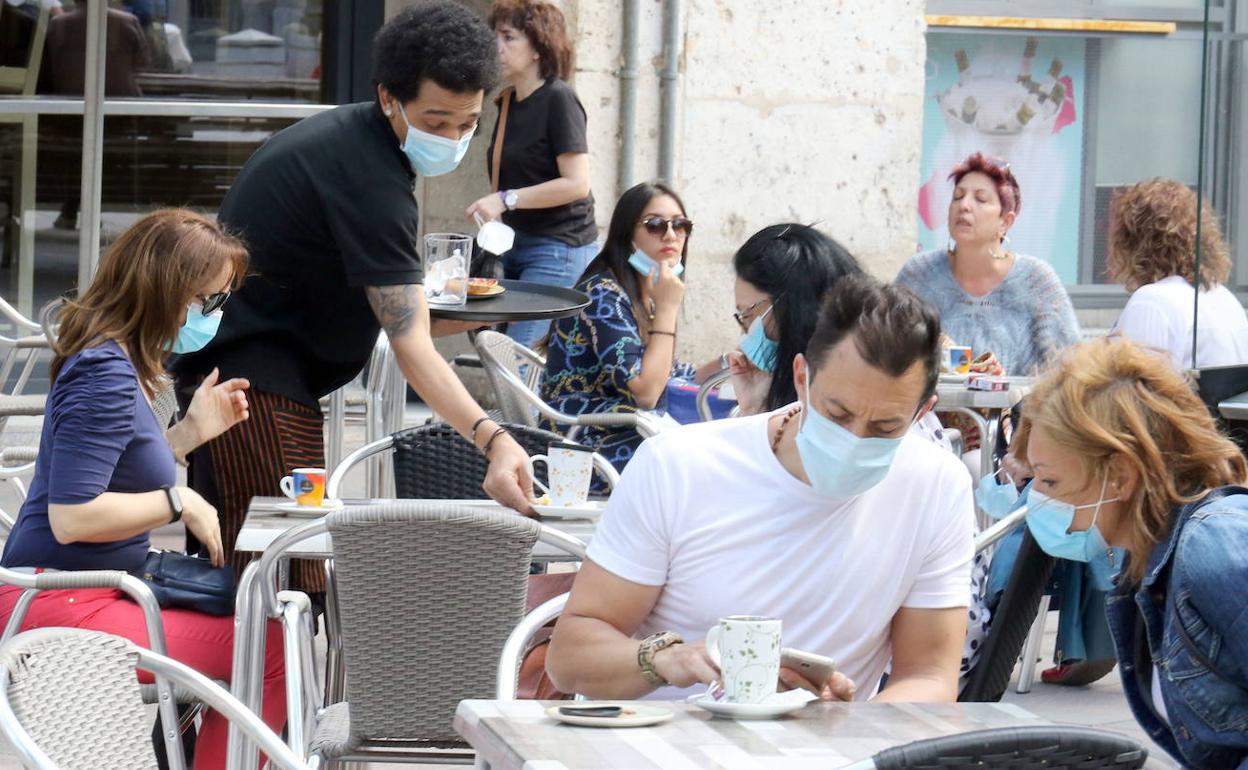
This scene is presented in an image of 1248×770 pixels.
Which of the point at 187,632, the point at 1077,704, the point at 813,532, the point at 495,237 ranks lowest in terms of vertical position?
the point at 1077,704

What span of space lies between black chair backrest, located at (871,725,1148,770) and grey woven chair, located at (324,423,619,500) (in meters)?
2.53

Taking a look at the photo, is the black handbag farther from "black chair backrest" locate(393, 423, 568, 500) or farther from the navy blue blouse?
"black chair backrest" locate(393, 423, 568, 500)

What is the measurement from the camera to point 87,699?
8.20 ft

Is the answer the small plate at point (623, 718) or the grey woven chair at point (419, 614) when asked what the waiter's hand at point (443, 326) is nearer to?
the grey woven chair at point (419, 614)

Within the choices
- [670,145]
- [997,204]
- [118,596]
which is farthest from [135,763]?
[670,145]

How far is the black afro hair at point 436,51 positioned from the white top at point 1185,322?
2382mm

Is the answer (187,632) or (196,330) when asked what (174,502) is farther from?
(196,330)

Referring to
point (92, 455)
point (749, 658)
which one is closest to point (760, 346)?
point (92, 455)

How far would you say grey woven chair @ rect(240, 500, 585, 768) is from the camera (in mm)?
3180

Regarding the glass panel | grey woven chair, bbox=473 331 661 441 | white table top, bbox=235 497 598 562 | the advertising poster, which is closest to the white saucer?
white table top, bbox=235 497 598 562

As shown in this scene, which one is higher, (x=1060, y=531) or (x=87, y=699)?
(x=1060, y=531)

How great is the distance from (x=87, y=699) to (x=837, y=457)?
110 cm

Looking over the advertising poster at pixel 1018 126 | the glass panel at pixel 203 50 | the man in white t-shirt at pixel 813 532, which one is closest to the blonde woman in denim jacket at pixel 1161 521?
the man in white t-shirt at pixel 813 532

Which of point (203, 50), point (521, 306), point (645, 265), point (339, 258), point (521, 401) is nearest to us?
point (339, 258)
